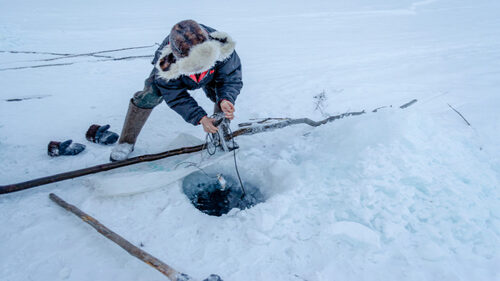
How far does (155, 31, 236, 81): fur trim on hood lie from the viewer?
185cm

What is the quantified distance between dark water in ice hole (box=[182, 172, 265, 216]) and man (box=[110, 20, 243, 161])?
2.24ft

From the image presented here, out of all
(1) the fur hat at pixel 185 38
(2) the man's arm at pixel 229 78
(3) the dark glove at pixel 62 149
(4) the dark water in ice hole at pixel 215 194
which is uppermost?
(1) the fur hat at pixel 185 38

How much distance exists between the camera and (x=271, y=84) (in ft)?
16.1

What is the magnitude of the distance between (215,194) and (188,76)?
1180 mm

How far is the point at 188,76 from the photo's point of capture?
85.0 inches

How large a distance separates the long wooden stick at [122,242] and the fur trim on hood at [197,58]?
1.16m

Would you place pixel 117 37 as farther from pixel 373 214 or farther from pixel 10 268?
pixel 373 214

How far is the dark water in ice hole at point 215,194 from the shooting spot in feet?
8.29

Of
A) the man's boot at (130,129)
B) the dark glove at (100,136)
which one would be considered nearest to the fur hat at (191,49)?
the man's boot at (130,129)

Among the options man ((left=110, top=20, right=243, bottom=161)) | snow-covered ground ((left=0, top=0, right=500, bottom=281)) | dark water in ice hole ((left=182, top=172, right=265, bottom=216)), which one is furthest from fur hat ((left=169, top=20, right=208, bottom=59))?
dark water in ice hole ((left=182, top=172, right=265, bottom=216))

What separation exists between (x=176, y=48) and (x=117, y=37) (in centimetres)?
872

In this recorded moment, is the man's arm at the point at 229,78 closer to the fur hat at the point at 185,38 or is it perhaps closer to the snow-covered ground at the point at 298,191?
the fur hat at the point at 185,38

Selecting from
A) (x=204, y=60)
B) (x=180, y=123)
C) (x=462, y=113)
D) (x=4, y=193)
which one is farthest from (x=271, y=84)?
(x=4, y=193)

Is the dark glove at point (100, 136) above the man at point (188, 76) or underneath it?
underneath
